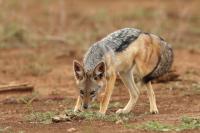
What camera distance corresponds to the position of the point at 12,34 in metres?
18.0

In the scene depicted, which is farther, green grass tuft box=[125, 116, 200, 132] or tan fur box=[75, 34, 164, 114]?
tan fur box=[75, 34, 164, 114]

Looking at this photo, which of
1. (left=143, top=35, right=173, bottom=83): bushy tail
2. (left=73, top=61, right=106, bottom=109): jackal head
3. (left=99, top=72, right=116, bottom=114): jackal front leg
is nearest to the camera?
(left=73, top=61, right=106, bottom=109): jackal head

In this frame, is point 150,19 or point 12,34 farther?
point 150,19

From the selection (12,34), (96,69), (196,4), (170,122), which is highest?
(196,4)

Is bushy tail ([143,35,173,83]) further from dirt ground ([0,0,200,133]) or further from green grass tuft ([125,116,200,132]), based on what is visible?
green grass tuft ([125,116,200,132])

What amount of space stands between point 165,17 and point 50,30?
4252mm

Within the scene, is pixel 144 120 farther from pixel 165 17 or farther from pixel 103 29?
pixel 165 17

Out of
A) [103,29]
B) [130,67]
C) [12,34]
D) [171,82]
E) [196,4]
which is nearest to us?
[130,67]

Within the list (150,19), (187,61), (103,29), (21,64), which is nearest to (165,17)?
(150,19)

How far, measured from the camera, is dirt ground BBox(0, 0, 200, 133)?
36.9 ft

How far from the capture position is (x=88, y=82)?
34.8ft

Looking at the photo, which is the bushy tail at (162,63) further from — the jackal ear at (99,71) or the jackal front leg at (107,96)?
the jackal ear at (99,71)

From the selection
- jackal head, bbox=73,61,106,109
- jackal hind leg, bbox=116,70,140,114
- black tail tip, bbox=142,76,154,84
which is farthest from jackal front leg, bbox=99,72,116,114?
black tail tip, bbox=142,76,154,84

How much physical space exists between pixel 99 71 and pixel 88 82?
0.87ft
